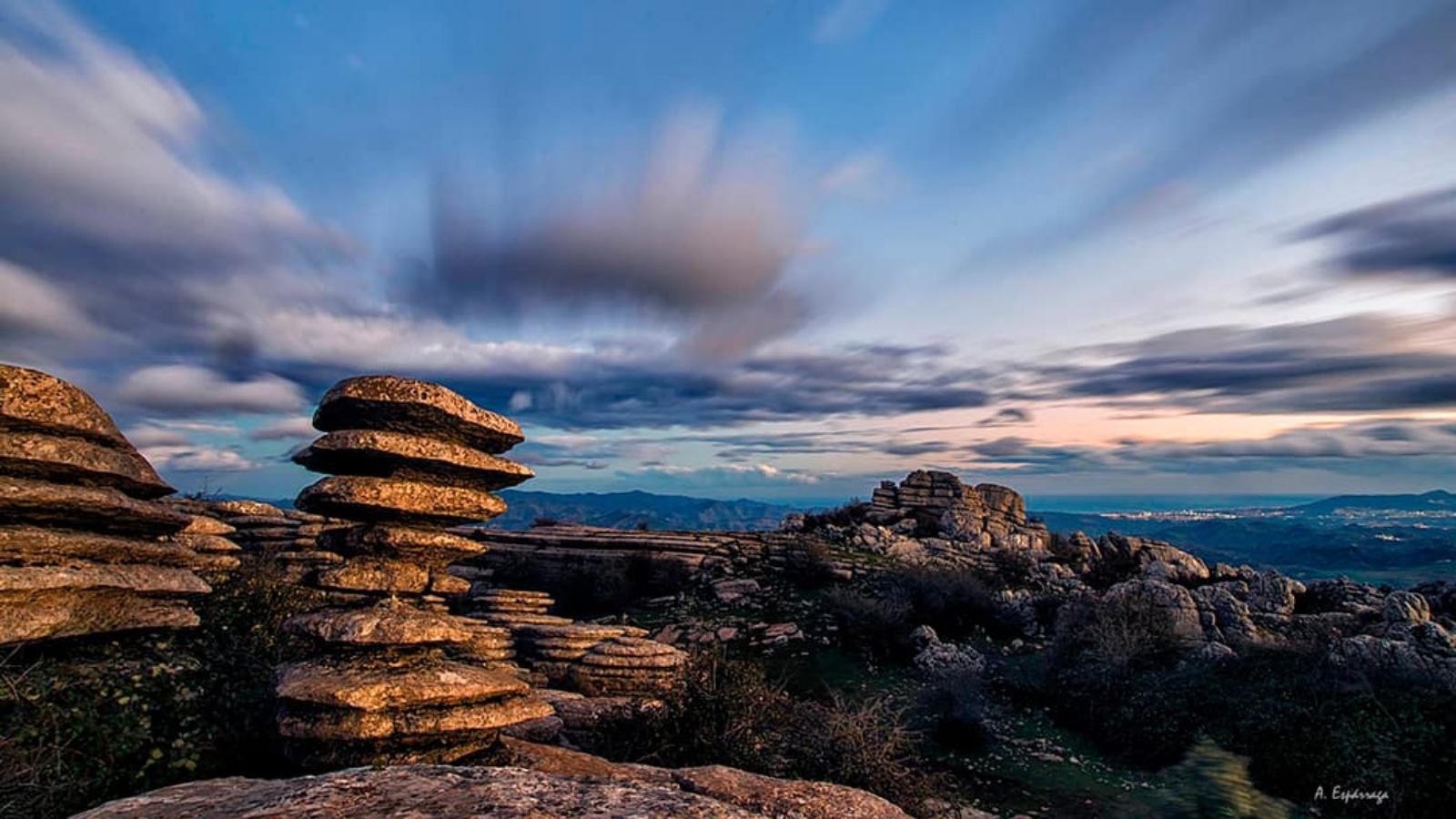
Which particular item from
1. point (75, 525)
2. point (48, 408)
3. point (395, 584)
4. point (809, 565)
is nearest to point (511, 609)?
point (809, 565)

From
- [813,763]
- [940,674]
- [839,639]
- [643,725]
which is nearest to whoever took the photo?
[643,725]

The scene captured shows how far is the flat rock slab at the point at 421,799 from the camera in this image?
3.43 metres

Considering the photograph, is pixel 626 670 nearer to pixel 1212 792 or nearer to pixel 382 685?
pixel 382 685

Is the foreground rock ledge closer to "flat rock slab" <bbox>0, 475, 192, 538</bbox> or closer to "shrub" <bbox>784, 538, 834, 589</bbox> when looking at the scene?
"flat rock slab" <bbox>0, 475, 192, 538</bbox>

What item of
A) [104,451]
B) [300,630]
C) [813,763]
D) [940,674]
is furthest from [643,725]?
[940,674]

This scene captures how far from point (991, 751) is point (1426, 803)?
7.26 m

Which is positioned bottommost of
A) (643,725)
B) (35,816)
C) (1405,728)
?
(1405,728)

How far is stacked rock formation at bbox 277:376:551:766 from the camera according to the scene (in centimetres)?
650

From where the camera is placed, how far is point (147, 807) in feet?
11.7

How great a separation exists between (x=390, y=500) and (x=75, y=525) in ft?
14.6

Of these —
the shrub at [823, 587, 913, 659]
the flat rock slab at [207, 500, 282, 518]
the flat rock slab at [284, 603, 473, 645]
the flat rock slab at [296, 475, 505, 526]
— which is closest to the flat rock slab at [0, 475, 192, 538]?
the flat rock slab at [296, 475, 505, 526]

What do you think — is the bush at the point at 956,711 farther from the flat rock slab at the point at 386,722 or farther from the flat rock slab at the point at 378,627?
the flat rock slab at the point at 378,627

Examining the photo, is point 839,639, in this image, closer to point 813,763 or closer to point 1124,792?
point 1124,792

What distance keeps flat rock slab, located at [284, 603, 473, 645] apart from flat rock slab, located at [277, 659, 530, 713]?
288 millimetres
